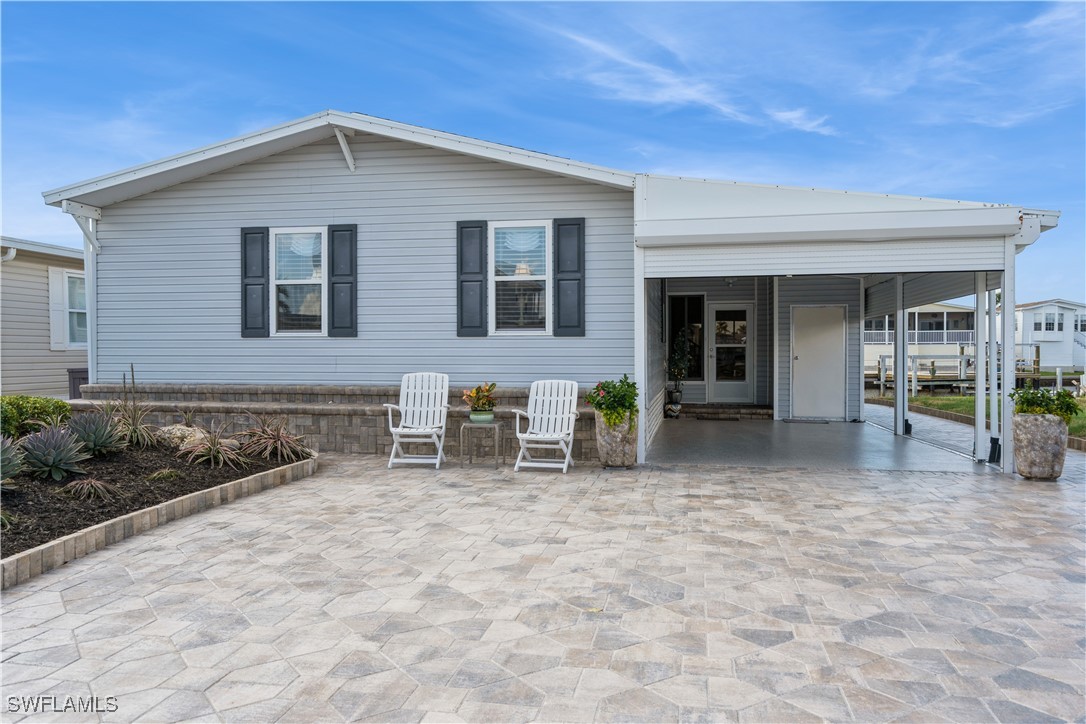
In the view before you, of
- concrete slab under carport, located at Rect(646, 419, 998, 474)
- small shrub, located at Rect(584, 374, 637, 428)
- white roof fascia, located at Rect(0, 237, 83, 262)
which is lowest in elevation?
concrete slab under carport, located at Rect(646, 419, 998, 474)

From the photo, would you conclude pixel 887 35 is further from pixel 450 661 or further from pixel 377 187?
pixel 450 661

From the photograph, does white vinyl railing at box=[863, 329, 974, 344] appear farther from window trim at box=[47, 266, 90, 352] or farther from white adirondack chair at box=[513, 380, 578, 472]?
window trim at box=[47, 266, 90, 352]

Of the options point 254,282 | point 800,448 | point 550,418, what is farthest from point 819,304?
point 254,282

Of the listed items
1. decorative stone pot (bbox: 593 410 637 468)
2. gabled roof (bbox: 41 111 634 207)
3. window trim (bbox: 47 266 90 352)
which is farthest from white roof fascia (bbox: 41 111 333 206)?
window trim (bbox: 47 266 90 352)

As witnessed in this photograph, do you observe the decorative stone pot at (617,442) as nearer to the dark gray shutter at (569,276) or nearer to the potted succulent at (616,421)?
the potted succulent at (616,421)

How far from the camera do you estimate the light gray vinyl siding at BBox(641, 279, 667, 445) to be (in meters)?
8.48

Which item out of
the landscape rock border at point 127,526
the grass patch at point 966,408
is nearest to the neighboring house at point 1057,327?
the grass patch at point 966,408

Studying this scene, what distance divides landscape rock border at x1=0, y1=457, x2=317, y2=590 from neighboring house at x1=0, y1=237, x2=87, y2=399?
737 cm

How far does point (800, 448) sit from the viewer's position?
8242 millimetres

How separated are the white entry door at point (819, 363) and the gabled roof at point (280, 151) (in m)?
5.99

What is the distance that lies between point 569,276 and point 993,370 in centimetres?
445

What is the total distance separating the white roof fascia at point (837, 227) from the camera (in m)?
6.27

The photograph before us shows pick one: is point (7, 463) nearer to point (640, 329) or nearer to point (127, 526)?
point (127, 526)

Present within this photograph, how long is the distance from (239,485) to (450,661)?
375 cm
